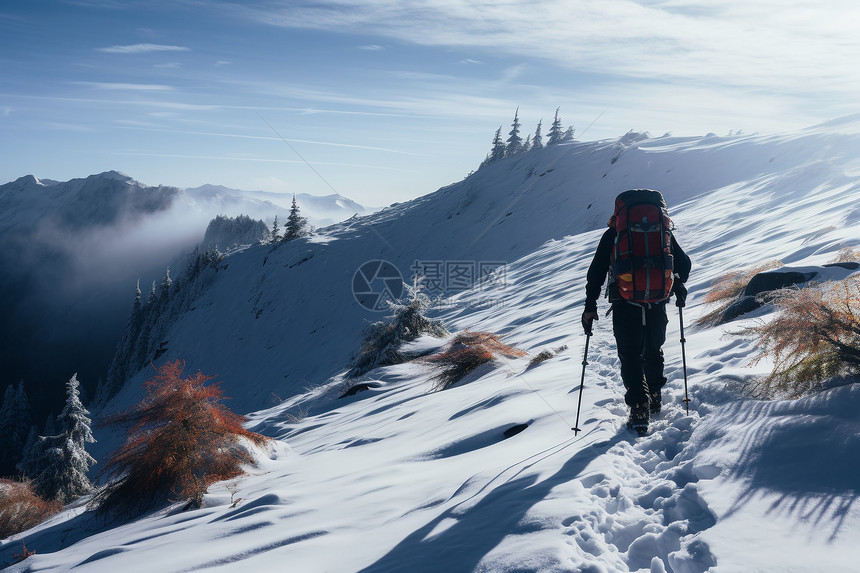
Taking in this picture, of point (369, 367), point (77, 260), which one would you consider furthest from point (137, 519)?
point (77, 260)

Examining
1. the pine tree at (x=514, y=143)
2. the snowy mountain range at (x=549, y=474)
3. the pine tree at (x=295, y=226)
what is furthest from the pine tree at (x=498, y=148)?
the snowy mountain range at (x=549, y=474)

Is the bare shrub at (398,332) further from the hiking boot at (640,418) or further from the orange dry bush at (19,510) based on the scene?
the hiking boot at (640,418)

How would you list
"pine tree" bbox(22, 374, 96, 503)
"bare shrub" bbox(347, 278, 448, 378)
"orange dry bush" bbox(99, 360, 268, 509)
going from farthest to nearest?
"pine tree" bbox(22, 374, 96, 503) < "bare shrub" bbox(347, 278, 448, 378) < "orange dry bush" bbox(99, 360, 268, 509)

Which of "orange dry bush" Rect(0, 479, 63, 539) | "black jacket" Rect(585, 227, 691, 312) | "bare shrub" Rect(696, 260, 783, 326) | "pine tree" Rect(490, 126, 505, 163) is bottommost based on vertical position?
"orange dry bush" Rect(0, 479, 63, 539)

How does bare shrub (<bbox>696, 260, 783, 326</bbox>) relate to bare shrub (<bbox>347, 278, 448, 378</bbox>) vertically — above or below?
above

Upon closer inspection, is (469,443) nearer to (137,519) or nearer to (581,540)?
(581,540)

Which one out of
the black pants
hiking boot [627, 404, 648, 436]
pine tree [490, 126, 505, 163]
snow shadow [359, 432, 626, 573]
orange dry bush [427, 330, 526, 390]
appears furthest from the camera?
pine tree [490, 126, 505, 163]

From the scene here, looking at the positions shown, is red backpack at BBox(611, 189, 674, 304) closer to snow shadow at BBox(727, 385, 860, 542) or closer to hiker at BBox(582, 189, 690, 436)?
hiker at BBox(582, 189, 690, 436)

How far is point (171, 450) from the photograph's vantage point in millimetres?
5648

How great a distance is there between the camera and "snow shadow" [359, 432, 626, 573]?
2627mm

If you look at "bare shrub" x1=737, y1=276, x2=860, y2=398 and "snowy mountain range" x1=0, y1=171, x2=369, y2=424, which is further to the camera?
"snowy mountain range" x1=0, y1=171, x2=369, y2=424

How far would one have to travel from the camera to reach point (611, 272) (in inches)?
175

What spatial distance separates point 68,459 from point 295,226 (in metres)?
37.5

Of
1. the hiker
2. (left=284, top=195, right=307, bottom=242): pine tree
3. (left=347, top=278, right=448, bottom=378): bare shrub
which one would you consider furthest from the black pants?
(left=284, top=195, right=307, bottom=242): pine tree
